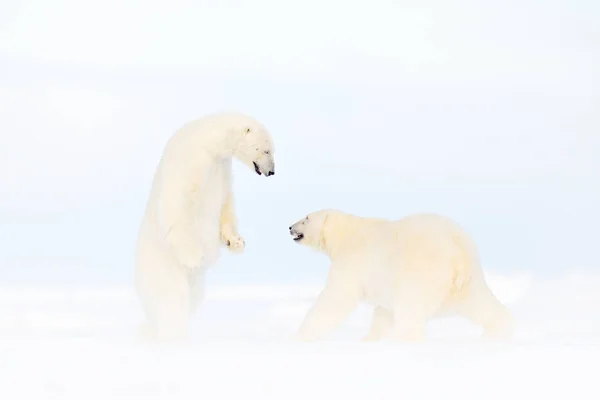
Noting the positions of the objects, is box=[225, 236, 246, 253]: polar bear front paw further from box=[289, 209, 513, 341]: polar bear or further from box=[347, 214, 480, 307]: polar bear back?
box=[347, 214, 480, 307]: polar bear back

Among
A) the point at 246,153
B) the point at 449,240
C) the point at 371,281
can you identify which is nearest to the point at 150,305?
the point at 246,153

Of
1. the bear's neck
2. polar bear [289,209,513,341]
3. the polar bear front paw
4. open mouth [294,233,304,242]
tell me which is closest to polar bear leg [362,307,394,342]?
polar bear [289,209,513,341]

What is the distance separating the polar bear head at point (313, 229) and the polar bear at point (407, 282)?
0.42 meters

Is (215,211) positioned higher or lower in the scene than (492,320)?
higher

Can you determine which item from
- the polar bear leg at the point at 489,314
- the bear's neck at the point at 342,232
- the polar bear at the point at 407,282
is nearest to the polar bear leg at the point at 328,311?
the polar bear at the point at 407,282

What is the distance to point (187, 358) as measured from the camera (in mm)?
4855

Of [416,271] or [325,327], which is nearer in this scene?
[416,271]

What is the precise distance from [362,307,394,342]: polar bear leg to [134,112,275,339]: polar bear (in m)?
1.68

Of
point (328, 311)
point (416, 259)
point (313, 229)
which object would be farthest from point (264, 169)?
point (313, 229)

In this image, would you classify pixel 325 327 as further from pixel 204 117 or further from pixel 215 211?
pixel 204 117

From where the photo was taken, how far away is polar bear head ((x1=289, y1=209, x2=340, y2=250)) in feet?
26.0

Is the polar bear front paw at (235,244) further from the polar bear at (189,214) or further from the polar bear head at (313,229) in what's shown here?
the polar bear head at (313,229)

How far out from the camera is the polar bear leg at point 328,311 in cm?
685

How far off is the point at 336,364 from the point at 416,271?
73.6 inches
